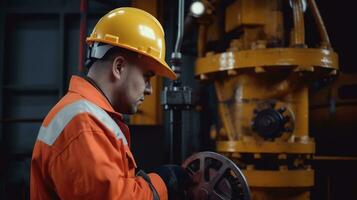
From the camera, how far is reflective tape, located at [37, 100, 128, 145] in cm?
97

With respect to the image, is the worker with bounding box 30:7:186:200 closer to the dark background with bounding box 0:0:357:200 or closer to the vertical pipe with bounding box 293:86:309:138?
the vertical pipe with bounding box 293:86:309:138

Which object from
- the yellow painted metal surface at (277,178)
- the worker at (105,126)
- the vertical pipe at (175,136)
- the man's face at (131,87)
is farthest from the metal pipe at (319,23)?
the man's face at (131,87)

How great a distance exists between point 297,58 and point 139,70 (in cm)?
117

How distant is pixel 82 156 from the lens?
3.01 ft

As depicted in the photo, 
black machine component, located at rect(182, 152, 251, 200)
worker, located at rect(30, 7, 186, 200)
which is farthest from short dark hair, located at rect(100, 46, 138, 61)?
black machine component, located at rect(182, 152, 251, 200)

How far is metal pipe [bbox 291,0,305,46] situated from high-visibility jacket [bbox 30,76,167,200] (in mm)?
1402

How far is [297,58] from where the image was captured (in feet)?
6.75

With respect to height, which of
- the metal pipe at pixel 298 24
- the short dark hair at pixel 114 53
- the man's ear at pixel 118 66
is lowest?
the man's ear at pixel 118 66

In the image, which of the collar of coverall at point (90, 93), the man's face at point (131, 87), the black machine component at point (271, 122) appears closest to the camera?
the collar of coverall at point (90, 93)

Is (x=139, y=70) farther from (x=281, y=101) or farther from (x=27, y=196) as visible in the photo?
(x=27, y=196)

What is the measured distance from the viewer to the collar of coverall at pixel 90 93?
109 centimetres

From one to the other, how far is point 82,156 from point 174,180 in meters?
0.49

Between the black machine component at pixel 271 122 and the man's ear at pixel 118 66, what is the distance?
3.77 feet

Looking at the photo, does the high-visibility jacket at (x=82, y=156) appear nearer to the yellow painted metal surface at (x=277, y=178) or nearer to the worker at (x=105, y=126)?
the worker at (x=105, y=126)
